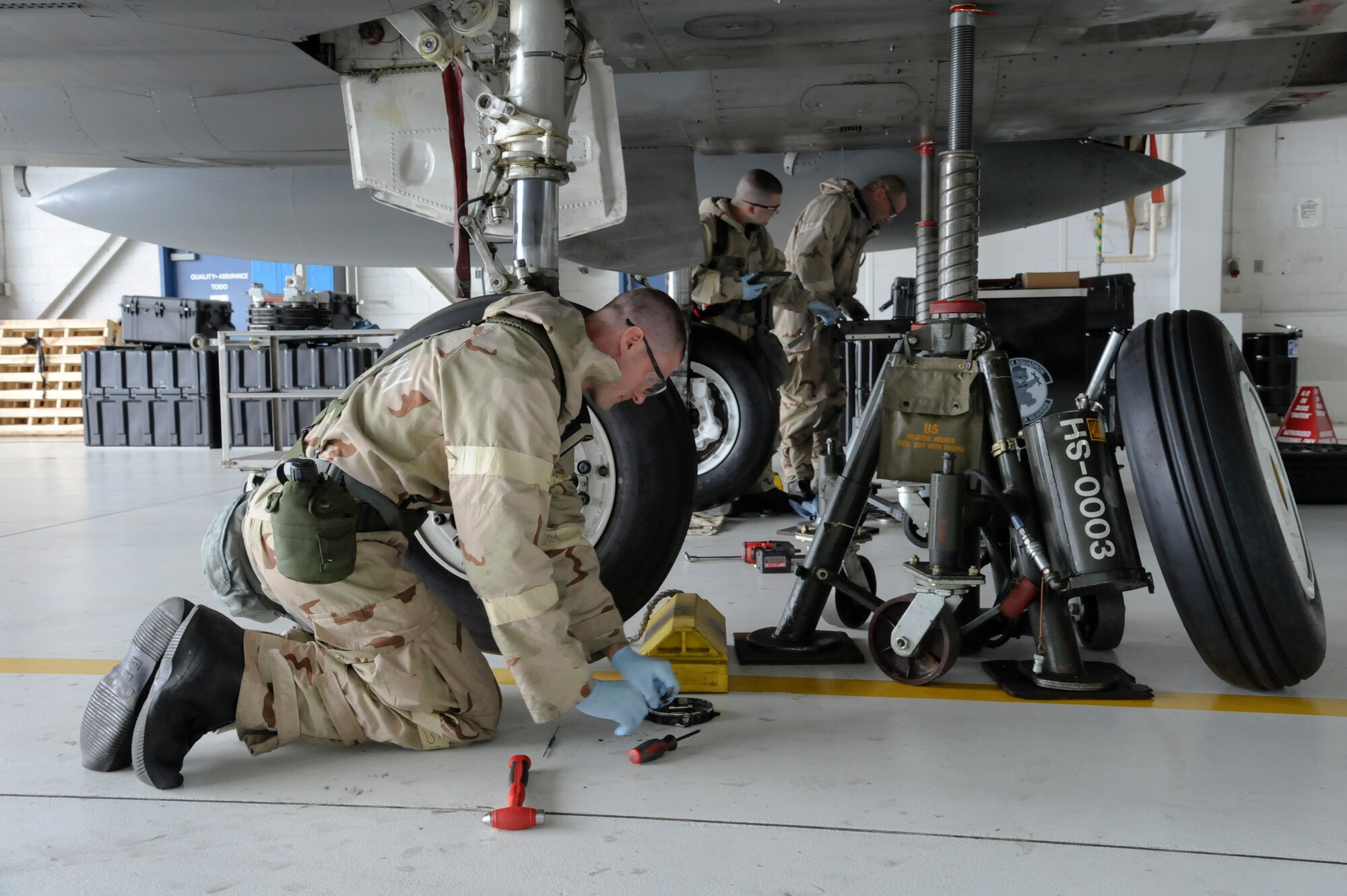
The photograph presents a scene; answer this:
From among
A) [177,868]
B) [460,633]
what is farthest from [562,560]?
[177,868]

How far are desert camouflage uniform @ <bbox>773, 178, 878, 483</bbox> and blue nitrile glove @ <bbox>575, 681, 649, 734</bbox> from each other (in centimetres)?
307

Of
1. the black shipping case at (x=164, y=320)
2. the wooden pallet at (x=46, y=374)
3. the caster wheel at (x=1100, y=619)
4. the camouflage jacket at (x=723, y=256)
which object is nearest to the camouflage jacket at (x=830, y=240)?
the camouflage jacket at (x=723, y=256)

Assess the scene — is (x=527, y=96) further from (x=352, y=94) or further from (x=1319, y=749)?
(x=1319, y=749)

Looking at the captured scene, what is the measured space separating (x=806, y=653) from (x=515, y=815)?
1074mm

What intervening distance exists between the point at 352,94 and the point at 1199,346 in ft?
8.68

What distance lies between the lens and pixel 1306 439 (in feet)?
26.6

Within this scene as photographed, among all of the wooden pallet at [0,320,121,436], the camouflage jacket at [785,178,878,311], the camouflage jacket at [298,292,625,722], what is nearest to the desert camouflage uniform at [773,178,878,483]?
the camouflage jacket at [785,178,878,311]

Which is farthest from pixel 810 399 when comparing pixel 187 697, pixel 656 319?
pixel 187 697

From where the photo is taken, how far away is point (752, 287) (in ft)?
15.1

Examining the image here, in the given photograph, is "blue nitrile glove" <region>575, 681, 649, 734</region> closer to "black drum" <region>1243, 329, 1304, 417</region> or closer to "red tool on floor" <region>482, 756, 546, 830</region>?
"red tool on floor" <region>482, 756, 546, 830</region>

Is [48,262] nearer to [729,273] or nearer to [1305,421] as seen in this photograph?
[729,273]

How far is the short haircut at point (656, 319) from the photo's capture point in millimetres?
1856

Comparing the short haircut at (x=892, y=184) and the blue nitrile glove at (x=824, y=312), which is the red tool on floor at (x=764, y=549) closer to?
the blue nitrile glove at (x=824, y=312)

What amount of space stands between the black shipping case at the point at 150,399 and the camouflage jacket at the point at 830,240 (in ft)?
22.7
